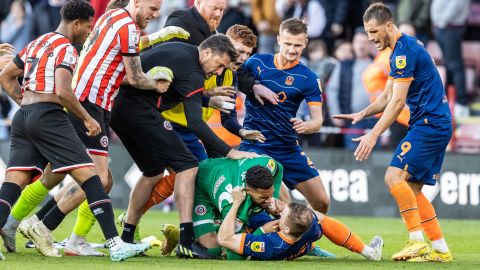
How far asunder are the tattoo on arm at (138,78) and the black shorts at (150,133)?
329 millimetres

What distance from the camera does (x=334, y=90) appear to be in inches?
755

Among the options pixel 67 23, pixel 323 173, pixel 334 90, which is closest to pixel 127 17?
pixel 67 23

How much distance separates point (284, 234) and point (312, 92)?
202 cm

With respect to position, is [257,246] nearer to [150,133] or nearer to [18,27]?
[150,133]

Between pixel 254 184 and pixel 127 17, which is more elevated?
pixel 127 17

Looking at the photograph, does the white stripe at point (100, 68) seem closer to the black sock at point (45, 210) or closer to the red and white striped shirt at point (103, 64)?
the red and white striped shirt at point (103, 64)

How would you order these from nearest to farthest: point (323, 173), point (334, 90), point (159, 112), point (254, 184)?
point (254, 184) → point (159, 112) → point (323, 173) → point (334, 90)

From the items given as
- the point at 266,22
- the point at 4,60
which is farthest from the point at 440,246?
the point at 266,22

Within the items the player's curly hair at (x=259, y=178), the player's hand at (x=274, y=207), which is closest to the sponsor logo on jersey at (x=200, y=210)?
the player's hand at (x=274, y=207)

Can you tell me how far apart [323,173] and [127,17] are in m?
7.26

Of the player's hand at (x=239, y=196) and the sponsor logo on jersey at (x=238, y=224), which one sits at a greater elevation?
the player's hand at (x=239, y=196)

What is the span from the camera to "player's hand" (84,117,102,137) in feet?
34.1

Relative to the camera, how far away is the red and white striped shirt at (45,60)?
1042cm

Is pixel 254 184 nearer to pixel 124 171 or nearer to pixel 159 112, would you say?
pixel 159 112
